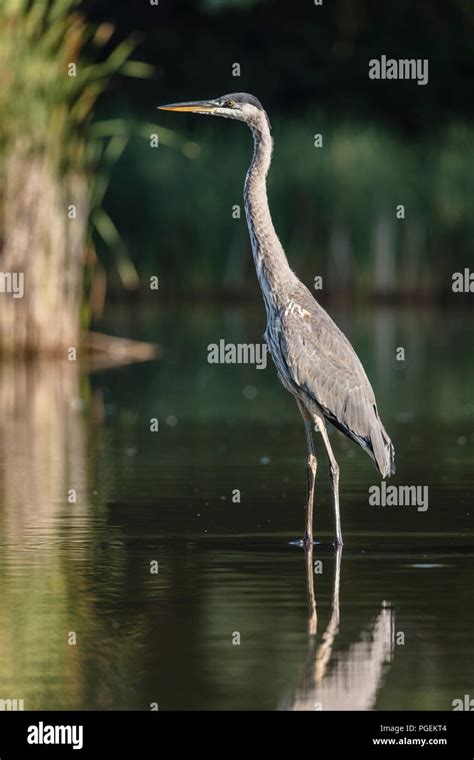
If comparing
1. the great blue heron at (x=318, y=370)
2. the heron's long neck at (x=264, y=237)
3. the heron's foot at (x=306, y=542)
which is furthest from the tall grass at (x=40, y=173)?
the heron's foot at (x=306, y=542)

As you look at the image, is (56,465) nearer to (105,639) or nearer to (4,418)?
(4,418)

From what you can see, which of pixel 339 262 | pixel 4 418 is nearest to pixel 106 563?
pixel 4 418

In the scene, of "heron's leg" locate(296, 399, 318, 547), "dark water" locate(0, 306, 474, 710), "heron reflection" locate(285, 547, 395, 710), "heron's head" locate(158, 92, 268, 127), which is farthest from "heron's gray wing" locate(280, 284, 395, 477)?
"heron reflection" locate(285, 547, 395, 710)

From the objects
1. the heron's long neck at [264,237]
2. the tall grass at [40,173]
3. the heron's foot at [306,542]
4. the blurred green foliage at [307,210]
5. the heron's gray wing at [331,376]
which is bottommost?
the heron's foot at [306,542]

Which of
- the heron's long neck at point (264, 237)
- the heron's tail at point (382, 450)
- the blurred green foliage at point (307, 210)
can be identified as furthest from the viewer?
the blurred green foliage at point (307, 210)

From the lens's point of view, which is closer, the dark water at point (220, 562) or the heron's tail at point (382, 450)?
the dark water at point (220, 562)

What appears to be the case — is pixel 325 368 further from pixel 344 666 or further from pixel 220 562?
pixel 344 666

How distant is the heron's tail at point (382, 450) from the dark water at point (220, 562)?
0.35 m

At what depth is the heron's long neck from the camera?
10.4 metres

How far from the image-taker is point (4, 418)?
1614 cm

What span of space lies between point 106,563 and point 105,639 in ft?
5.69

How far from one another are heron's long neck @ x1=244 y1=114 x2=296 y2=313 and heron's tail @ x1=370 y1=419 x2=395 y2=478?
2.77ft

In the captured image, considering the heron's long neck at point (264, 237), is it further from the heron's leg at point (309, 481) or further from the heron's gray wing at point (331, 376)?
the heron's leg at point (309, 481)

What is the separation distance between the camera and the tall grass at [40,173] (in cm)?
1939
